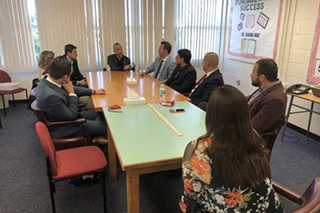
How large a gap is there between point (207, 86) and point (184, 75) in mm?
679

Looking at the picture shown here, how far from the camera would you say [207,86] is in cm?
297

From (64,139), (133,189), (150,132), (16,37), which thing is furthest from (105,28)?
(133,189)

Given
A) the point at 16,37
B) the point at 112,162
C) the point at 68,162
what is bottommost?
the point at 112,162

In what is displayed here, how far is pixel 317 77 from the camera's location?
129 inches

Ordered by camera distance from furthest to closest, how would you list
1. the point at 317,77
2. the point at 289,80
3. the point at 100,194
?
1. the point at 289,80
2. the point at 317,77
3. the point at 100,194

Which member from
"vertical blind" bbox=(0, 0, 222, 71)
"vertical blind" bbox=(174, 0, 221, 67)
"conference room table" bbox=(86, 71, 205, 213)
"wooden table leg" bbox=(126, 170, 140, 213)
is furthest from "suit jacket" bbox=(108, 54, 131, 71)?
"wooden table leg" bbox=(126, 170, 140, 213)

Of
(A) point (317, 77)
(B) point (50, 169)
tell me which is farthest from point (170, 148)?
(A) point (317, 77)

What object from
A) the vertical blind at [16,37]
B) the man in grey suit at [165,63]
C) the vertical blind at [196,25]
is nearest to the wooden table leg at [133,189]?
the man in grey suit at [165,63]

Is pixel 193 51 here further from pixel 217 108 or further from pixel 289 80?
pixel 217 108

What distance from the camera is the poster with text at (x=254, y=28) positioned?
3.92 metres

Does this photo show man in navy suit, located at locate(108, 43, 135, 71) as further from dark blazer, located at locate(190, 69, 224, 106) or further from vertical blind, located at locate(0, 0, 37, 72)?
dark blazer, located at locate(190, 69, 224, 106)

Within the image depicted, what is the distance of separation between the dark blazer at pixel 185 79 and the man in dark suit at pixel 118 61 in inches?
57.4

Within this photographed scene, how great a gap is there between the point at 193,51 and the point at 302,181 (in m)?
3.80

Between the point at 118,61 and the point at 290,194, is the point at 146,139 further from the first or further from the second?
the point at 118,61
